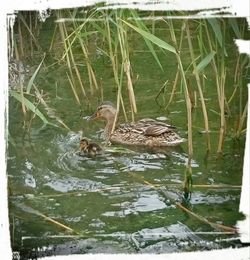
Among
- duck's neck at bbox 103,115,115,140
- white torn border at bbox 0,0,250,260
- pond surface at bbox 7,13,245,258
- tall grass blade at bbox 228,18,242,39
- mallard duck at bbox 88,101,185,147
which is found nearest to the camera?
white torn border at bbox 0,0,250,260

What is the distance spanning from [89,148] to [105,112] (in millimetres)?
826

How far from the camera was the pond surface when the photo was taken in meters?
3.71

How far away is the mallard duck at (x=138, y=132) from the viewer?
569cm

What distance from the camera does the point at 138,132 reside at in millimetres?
5891

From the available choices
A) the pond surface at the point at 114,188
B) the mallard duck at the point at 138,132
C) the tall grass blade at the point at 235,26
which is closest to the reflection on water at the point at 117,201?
the pond surface at the point at 114,188

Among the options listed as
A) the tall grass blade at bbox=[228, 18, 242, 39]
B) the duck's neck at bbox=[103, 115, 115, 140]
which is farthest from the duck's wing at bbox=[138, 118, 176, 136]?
the tall grass blade at bbox=[228, 18, 242, 39]

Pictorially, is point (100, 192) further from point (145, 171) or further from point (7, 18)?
point (7, 18)

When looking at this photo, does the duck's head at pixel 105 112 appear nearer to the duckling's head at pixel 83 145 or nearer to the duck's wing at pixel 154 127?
the duck's wing at pixel 154 127

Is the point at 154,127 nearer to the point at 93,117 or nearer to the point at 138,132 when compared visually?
the point at 138,132

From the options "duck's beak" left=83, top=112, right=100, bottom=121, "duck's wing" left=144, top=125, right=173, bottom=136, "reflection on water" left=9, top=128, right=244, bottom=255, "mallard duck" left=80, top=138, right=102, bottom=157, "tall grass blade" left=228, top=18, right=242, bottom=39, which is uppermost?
"tall grass blade" left=228, top=18, right=242, bottom=39

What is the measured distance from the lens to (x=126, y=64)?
5.39m

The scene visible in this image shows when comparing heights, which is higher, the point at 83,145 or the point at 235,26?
the point at 235,26

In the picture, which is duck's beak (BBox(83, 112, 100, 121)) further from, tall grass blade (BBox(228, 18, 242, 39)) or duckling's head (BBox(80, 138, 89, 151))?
tall grass blade (BBox(228, 18, 242, 39))

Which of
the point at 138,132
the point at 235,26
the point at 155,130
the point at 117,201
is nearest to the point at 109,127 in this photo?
the point at 138,132
